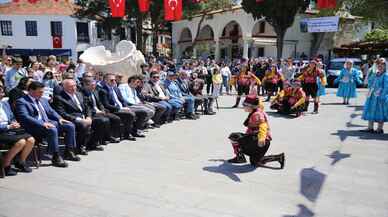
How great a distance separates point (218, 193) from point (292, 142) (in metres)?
3.84

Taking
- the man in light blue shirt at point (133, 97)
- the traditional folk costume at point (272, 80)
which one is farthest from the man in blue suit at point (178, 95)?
the traditional folk costume at point (272, 80)

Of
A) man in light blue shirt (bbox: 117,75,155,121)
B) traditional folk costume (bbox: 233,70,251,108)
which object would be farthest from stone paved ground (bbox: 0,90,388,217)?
traditional folk costume (bbox: 233,70,251,108)

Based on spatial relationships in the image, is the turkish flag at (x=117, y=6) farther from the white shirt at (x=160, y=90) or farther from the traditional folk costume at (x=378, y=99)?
the traditional folk costume at (x=378, y=99)

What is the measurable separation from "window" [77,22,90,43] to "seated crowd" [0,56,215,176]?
32.8m

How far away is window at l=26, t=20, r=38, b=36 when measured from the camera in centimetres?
4262

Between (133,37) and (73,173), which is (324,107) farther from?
(133,37)

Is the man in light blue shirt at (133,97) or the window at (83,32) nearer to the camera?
the man in light blue shirt at (133,97)

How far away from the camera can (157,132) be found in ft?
31.1

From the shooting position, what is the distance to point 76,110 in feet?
23.7

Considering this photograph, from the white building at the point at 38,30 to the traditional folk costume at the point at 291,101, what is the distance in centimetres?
3439

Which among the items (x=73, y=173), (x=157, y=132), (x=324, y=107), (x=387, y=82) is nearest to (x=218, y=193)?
(x=73, y=173)

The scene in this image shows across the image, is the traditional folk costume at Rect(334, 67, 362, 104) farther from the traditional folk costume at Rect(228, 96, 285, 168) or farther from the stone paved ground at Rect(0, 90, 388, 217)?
the traditional folk costume at Rect(228, 96, 285, 168)

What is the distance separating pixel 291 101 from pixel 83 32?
36.0 metres

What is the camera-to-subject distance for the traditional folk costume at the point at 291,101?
12.3 meters
